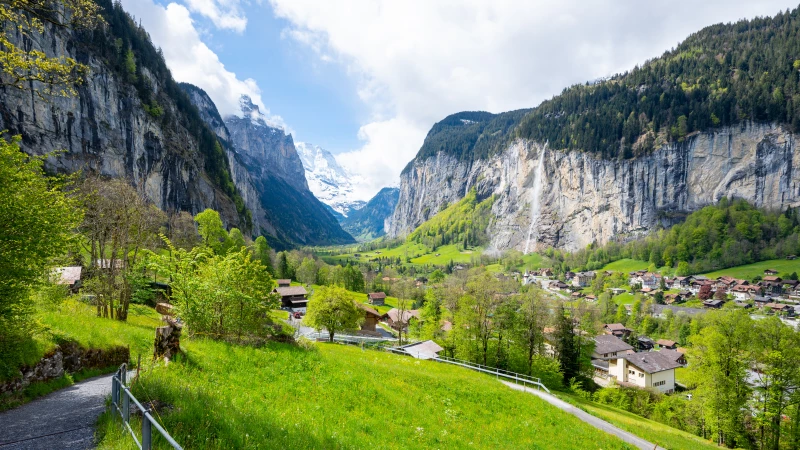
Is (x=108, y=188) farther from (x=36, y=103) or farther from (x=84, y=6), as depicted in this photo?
(x=36, y=103)

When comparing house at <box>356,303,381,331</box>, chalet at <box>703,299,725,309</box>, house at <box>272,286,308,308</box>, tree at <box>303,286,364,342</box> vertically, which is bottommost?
chalet at <box>703,299,725,309</box>

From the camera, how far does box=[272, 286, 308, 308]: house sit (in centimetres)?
8150

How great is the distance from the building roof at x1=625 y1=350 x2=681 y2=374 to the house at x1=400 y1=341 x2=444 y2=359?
40.9 metres

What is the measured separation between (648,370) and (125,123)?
408 ft

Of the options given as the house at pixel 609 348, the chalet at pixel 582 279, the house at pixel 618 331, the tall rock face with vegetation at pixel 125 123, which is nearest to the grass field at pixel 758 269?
the chalet at pixel 582 279

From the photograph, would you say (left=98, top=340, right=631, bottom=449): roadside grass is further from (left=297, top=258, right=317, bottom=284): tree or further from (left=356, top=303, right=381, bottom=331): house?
(left=297, top=258, right=317, bottom=284): tree

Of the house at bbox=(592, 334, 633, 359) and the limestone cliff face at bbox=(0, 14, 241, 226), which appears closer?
the limestone cliff face at bbox=(0, 14, 241, 226)

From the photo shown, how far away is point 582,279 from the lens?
157875 millimetres

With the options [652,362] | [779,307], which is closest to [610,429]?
[652,362]

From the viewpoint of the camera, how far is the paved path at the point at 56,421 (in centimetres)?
681

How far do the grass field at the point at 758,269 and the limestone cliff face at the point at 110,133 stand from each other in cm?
18338

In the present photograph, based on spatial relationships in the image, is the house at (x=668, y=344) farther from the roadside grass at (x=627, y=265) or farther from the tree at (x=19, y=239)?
the tree at (x=19, y=239)

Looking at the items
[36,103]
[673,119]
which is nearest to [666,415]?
[36,103]

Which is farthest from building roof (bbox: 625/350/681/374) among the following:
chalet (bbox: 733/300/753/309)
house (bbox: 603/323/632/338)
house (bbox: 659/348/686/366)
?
chalet (bbox: 733/300/753/309)
